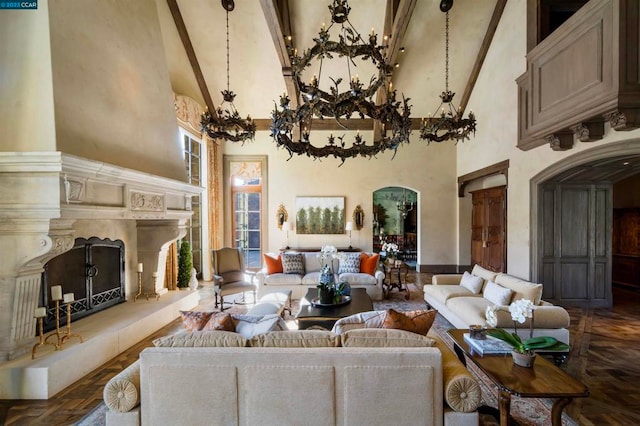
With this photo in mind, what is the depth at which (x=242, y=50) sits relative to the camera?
6770 mm

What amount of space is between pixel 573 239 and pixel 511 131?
2.28 m

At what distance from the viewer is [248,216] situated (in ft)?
29.0

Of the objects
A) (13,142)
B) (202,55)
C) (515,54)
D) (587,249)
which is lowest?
(587,249)

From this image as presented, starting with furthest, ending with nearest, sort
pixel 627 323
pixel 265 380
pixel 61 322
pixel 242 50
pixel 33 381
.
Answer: pixel 242 50 → pixel 627 323 → pixel 61 322 → pixel 33 381 → pixel 265 380

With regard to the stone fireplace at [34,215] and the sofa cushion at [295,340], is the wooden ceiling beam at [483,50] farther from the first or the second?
the stone fireplace at [34,215]

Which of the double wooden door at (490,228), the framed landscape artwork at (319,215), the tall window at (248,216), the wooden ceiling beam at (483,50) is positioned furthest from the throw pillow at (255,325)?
the tall window at (248,216)

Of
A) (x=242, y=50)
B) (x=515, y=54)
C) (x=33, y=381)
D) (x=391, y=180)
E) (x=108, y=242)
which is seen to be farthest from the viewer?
(x=391, y=180)

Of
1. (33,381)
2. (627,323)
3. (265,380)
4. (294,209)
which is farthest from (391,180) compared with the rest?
(33,381)

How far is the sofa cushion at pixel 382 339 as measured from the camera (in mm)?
2075

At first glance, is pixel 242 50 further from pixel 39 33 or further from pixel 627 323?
pixel 627 323

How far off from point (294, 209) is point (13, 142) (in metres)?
6.27

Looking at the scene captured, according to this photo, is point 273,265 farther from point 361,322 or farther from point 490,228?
point 490,228

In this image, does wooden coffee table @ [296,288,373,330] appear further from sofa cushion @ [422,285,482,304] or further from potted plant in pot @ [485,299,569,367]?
potted plant in pot @ [485,299,569,367]

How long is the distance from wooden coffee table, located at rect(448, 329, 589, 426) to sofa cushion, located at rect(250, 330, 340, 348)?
1112 millimetres
